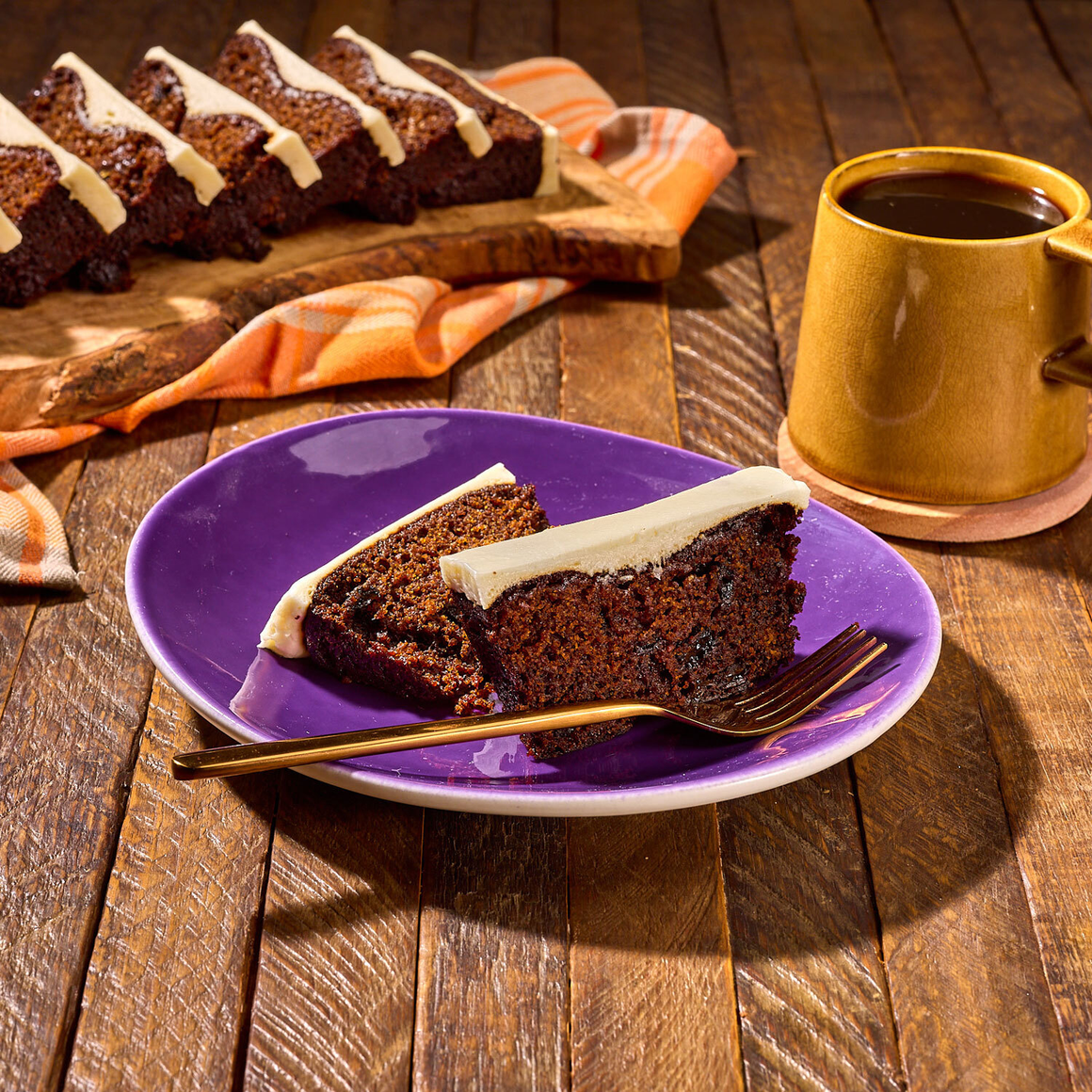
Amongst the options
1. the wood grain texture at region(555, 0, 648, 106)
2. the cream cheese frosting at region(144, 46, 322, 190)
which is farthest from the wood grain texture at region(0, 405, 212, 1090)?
the wood grain texture at region(555, 0, 648, 106)

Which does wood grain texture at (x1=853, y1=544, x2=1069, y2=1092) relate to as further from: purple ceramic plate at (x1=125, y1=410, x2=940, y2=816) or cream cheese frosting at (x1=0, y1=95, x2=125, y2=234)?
cream cheese frosting at (x1=0, y1=95, x2=125, y2=234)

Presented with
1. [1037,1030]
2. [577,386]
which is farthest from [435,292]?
[1037,1030]

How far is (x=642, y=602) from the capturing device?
114 centimetres

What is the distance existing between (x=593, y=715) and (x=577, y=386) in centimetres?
89

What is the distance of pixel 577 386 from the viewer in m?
1.85

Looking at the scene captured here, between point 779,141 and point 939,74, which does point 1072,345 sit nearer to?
point 779,141

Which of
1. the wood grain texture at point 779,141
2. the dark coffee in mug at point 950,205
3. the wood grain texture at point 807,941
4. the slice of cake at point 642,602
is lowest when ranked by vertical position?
the wood grain texture at point 779,141

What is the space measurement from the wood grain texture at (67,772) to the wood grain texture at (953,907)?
2.15ft

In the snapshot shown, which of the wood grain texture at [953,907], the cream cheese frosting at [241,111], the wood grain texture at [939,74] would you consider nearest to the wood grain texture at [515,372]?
the cream cheese frosting at [241,111]

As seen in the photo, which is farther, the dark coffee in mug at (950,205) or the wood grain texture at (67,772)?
the dark coffee in mug at (950,205)

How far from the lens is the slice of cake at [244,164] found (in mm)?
1965

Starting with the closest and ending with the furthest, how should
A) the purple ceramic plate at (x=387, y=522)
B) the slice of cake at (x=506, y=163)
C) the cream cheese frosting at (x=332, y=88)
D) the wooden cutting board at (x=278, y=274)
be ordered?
the purple ceramic plate at (x=387, y=522) < the wooden cutting board at (x=278, y=274) < the cream cheese frosting at (x=332, y=88) < the slice of cake at (x=506, y=163)

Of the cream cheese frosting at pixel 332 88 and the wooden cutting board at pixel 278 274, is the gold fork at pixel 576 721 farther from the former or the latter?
the cream cheese frosting at pixel 332 88

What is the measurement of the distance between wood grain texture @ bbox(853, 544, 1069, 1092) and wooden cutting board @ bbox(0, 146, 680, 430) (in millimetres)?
1068
